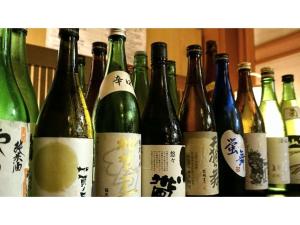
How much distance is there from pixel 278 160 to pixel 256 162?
0.25ft

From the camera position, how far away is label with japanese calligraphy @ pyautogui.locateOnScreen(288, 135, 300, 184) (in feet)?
2.25

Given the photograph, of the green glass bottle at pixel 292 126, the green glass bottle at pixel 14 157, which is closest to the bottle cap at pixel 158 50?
the green glass bottle at pixel 14 157

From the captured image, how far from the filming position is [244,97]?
2.45 feet

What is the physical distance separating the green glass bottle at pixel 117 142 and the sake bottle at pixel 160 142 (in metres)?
0.02

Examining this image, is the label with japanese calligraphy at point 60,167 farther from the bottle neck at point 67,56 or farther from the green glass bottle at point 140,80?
the green glass bottle at point 140,80

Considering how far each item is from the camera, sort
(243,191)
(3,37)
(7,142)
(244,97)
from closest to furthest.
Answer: (7,142) → (3,37) → (243,191) → (244,97)

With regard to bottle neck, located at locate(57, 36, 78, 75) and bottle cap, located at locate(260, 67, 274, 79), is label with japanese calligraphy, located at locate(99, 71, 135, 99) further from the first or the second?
bottle cap, located at locate(260, 67, 274, 79)

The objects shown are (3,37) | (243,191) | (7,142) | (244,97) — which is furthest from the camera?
(244,97)

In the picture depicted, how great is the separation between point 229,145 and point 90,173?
10.0 inches

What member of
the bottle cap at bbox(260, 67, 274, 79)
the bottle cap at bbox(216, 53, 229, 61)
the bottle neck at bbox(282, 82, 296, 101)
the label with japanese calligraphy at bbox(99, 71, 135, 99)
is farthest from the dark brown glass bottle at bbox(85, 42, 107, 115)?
the bottle neck at bbox(282, 82, 296, 101)
